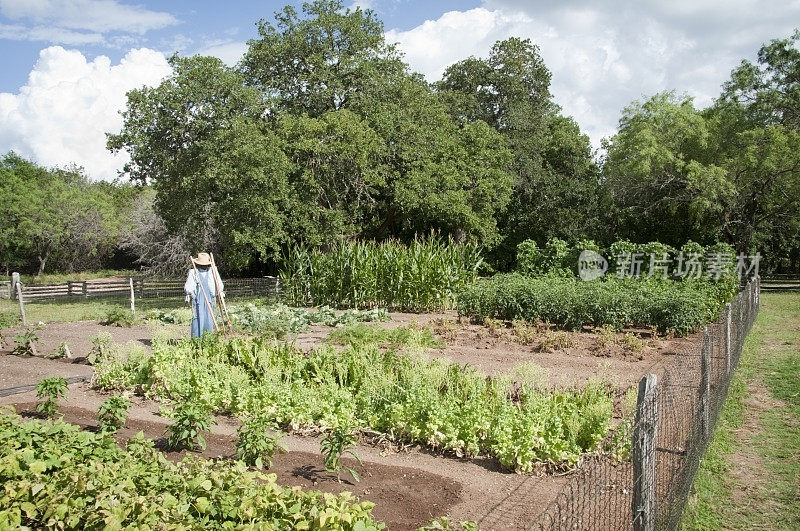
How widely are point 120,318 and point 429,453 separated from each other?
10772 millimetres

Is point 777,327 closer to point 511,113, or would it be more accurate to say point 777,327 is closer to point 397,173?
point 397,173

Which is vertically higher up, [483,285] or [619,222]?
[619,222]

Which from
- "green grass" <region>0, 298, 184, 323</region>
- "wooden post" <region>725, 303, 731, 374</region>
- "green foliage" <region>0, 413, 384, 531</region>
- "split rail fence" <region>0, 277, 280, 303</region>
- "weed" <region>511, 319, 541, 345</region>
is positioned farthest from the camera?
"split rail fence" <region>0, 277, 280, 303</region>

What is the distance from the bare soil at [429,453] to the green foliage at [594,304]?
89 centimetres

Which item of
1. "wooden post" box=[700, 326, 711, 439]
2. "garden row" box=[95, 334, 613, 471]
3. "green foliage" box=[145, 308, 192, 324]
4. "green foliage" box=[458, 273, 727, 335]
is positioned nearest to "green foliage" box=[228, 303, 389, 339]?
"green foliage" box=[145, 308, 192, 324]

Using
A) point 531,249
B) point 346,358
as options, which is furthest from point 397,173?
point 346,358

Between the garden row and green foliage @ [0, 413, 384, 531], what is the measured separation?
4.59 feet

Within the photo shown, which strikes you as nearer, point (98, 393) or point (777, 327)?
point (98, 393)

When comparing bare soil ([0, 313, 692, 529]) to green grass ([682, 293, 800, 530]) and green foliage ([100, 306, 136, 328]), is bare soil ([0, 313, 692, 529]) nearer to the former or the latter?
green grass ([682, 293, 800, 530])

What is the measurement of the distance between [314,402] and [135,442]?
6.69 feet

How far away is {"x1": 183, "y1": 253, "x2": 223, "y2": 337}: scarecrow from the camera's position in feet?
34.2

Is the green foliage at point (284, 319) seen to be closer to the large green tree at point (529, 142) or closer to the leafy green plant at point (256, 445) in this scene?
the leafy green plant at point (256, 445)

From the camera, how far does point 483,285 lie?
14.2 meters

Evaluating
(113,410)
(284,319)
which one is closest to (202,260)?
(284,319)
